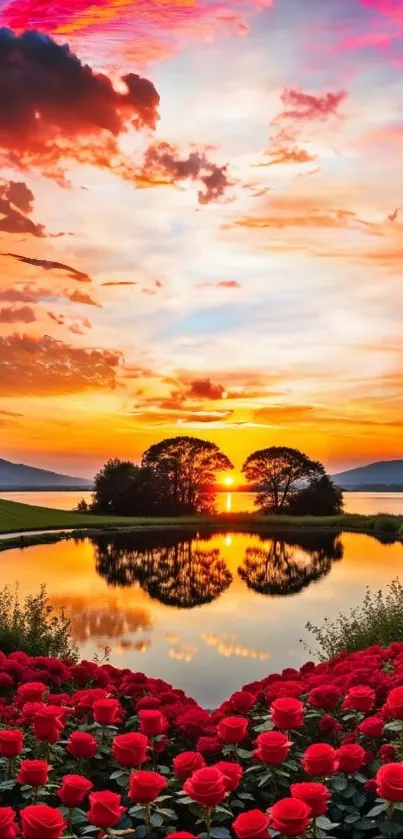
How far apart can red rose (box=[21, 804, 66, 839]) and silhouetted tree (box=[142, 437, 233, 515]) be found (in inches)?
2514

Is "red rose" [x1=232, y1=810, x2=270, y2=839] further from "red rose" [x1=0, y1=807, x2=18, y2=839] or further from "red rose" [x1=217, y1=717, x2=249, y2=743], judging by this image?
"red rose" [x1=217, y1=717, x2=249, y2=743]

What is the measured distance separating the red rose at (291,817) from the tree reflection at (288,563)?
20.3 meters

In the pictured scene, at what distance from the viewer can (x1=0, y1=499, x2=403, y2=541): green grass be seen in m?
50.5

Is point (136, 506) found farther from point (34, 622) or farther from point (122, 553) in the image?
point (34, 622)

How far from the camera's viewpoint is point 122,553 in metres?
35.5

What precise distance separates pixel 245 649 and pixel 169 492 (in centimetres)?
5223

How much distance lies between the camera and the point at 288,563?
32188mm

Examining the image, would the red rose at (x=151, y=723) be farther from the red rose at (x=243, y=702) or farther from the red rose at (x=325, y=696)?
the red rose at (x=325, y=696)

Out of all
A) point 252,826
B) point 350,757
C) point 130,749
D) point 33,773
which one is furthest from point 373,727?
point 33,773

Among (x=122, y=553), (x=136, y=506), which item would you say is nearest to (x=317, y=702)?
(x=122, y=553)

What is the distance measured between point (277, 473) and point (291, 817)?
6468 centimetres

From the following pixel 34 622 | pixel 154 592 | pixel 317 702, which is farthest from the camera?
pixel 154 592

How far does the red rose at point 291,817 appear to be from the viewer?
329cm

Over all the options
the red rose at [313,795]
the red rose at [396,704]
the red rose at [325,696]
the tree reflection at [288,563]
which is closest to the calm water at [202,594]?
the tree reflection at [288,563]
